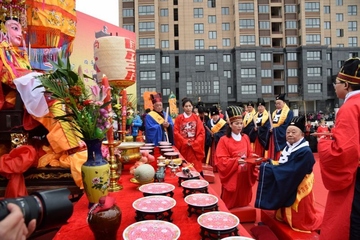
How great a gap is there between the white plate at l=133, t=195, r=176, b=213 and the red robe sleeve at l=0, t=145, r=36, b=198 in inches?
52.8

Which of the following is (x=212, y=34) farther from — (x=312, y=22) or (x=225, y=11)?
(x=312, y=22)

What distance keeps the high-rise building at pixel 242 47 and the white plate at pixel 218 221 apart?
27187mm

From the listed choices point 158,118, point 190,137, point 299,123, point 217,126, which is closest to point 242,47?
point 217,126

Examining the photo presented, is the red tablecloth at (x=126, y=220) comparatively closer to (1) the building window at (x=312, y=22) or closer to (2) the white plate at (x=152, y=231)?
(2) the white plate at (x=152, y=231)

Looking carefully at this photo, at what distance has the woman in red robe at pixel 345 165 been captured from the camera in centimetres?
204

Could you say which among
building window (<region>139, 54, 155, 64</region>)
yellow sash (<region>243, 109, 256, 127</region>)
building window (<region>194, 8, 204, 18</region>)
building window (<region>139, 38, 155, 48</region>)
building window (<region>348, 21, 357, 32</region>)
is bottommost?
yellow sash (<region>243, 109, 256, 127</region>)

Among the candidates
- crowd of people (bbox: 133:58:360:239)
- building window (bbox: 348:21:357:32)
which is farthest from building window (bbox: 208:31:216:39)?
crowd of people (bbox: 133:58:360:239)

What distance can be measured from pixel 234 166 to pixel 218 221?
1.99m

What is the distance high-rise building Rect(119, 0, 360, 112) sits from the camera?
29.1 m

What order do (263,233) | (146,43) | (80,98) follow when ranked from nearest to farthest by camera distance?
(80,98), (263,233), (146,43)

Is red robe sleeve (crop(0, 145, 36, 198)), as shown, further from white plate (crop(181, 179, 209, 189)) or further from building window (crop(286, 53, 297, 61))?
building window (crop(286, 53, 297, 61))

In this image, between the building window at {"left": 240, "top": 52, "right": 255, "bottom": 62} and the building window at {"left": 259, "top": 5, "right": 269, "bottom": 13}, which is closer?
the building window at {"left": 240, "top": 52, "right": 255, "bottom": 62}

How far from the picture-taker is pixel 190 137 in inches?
204

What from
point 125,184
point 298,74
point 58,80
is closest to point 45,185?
point 125,184
